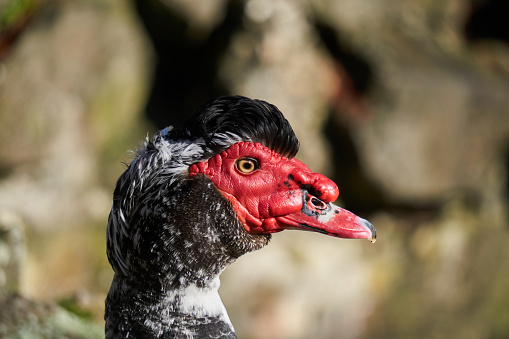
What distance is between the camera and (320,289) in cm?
Result: 573

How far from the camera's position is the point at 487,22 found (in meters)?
6.98

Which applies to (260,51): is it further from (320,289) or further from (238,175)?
(238,175)

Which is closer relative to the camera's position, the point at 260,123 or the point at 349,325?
the point at 260,123

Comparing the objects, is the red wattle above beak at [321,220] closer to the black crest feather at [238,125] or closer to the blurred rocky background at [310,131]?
the black crest feather at [238,125]

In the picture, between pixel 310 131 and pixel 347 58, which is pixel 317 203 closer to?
pixel 310 131

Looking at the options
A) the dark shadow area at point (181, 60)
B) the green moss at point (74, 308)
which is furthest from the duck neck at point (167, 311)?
the dark shadow area at point (181, 60)

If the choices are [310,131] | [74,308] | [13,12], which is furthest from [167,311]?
[310,131]

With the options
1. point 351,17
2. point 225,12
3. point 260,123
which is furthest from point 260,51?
point 260,123

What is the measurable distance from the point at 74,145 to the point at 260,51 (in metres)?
2.09

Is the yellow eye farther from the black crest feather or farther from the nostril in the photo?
the nostril

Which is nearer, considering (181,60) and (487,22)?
(181,60)

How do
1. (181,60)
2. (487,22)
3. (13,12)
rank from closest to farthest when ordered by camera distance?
(13,12)
(181,60)
(487,22)

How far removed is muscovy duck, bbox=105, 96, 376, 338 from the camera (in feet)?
5.25

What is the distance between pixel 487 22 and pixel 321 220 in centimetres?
638
